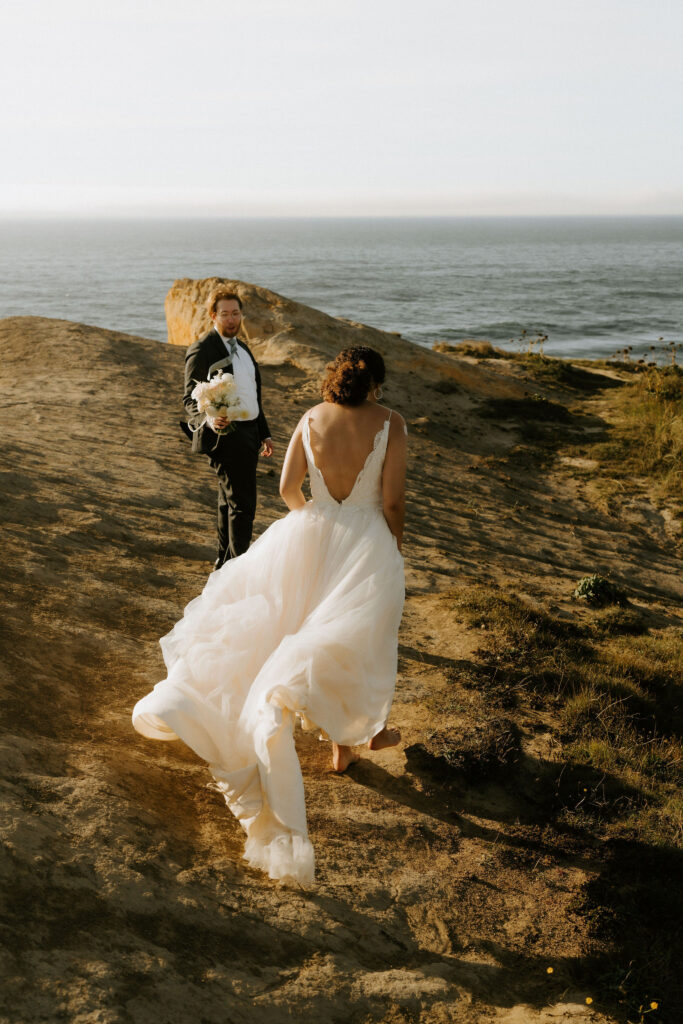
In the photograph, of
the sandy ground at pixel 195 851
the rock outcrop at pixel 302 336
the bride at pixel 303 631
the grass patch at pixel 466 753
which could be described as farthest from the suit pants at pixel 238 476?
the rock outcrop at pixel 302 336

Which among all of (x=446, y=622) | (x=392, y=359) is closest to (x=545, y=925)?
(x=446, y=622)

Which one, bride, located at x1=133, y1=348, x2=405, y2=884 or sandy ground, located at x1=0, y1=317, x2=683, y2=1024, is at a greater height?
bride, located at x1=133, y1=348, x2=405, y2=884

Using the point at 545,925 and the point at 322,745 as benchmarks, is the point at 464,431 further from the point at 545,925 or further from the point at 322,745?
the point at 545,925

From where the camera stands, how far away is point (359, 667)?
4059 millimetres

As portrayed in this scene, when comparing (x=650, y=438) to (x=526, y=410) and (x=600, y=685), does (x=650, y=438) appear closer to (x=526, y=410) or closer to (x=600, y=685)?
(x=526, y=410)

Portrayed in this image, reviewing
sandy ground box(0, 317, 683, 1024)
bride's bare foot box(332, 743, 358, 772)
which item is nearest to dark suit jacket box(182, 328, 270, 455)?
sandy ground box(0, 317, 683, 1024)

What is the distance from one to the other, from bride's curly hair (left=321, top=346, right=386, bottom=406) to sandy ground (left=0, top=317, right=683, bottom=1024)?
2.28 metres

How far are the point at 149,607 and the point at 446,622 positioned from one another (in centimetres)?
262

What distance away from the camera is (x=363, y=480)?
4309 mm

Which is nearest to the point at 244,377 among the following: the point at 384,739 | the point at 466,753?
the point at 384,739

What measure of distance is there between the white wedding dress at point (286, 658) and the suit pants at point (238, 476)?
4.34ft

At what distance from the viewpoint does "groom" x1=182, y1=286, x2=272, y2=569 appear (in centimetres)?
556

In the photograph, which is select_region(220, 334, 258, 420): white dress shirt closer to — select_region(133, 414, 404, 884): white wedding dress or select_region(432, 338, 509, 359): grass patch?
select_region(133, 414, 404, 884): white wedding dress

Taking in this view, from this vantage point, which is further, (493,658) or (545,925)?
(493,658)
